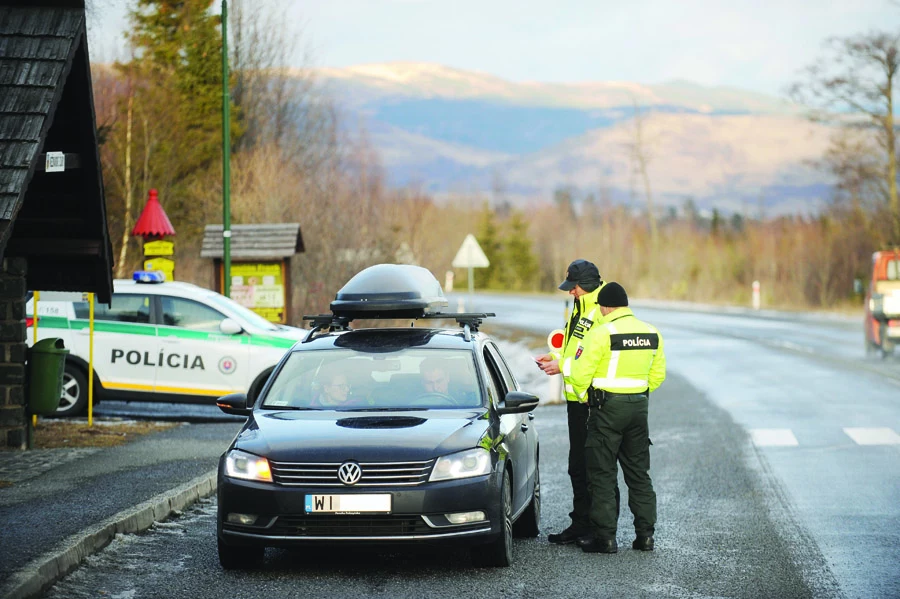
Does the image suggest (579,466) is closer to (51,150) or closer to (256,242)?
(51,150)

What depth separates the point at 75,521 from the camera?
9203mm

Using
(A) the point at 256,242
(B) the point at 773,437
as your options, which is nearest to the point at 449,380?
(B) the point at 773,437

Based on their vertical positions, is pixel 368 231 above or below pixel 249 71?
below

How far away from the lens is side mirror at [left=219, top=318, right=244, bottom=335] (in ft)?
57.6

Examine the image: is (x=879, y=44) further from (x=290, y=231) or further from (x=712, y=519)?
(x=712, y=519)

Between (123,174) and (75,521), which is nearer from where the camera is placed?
(75,521)

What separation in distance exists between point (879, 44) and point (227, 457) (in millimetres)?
46896

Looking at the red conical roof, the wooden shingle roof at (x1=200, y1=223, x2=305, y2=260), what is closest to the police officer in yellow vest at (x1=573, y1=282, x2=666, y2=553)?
the red conical roof

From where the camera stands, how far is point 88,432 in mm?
15680

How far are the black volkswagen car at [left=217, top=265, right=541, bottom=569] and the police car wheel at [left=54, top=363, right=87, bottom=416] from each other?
28.9 feet

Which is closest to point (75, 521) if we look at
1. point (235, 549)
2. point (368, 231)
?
point (235, 549)

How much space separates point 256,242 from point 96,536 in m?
15.0

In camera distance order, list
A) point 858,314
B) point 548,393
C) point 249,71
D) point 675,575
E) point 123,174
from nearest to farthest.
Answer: point 675,575
point 548,393
point 123,174
point 249,71
point 858,314

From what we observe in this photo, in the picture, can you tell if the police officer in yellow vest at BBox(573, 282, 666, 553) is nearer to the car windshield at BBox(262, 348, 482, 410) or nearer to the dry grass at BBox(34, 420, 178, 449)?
the car windshield at BBox(262, 348, 482, 410)
